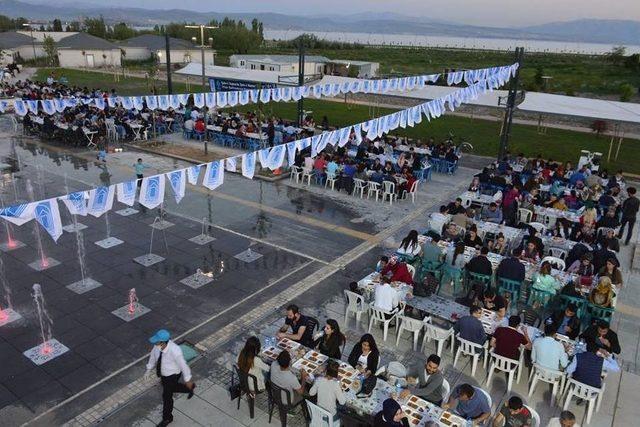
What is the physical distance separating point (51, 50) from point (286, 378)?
2519 inches

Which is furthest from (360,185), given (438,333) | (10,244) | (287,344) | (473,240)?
(10,244)

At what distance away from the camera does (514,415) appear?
6.00 meters

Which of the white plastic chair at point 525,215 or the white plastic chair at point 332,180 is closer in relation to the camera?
the white plastic chair at point 525,215

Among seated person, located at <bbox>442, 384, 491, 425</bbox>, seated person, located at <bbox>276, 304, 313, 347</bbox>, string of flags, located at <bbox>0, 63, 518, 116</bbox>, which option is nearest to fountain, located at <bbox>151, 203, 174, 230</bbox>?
seated person, located at <bbox>276, 304, 313, 347</bbox>

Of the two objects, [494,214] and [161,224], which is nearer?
[494,214]

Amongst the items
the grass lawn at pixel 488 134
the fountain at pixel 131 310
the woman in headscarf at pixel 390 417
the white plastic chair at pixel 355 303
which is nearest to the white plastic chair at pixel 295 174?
the fountain at pixel 131 310

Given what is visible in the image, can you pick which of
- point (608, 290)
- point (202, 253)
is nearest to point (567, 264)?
point (608, 290)

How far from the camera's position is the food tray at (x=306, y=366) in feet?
A: 23.2

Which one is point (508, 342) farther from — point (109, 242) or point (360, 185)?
point (360, 185)

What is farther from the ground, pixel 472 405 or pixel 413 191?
pixel 472 405

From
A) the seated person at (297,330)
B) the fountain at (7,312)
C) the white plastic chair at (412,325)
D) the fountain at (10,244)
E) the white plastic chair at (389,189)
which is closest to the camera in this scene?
the seated person at (297,330)

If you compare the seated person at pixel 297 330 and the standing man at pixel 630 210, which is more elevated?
the standing man at pixel 630 210

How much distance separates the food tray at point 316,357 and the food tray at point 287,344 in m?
0.26

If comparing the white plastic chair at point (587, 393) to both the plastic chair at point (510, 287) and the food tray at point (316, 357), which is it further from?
the food tray at point (316, 357)
